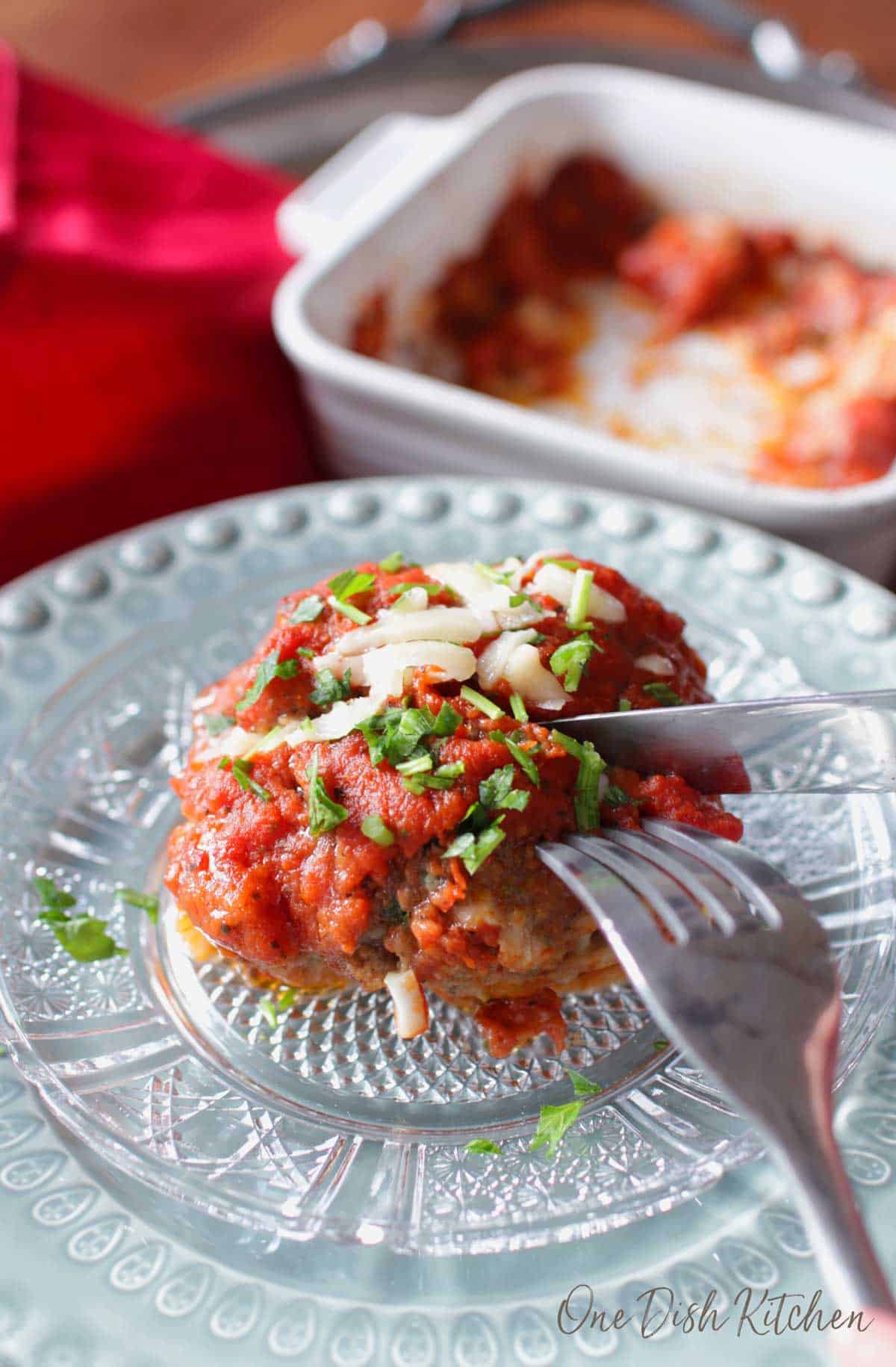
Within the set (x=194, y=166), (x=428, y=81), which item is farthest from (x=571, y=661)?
(x=428, y=81)

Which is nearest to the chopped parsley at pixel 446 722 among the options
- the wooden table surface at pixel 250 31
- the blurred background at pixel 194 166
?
the blurred background at pixel 194 166

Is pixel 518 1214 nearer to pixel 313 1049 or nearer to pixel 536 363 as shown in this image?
pixel 313 1049

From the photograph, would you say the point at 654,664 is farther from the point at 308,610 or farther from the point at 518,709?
the point at 308,610

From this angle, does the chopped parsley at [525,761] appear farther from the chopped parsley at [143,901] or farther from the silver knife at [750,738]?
the chopped parsley at [143,901]

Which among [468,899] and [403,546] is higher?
[468,899]

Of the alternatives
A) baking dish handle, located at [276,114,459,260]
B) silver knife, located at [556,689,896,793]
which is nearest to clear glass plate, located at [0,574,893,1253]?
silver knife, located at [556,689,896,793]

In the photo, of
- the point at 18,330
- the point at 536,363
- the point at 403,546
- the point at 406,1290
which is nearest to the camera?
the point at 406,1290

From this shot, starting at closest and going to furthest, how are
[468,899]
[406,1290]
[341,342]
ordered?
[406,1290] < [468,899] < [341,342]

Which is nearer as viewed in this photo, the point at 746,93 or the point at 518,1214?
the point at 518,1214

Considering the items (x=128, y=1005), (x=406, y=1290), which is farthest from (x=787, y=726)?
(x=128, y=1005)
